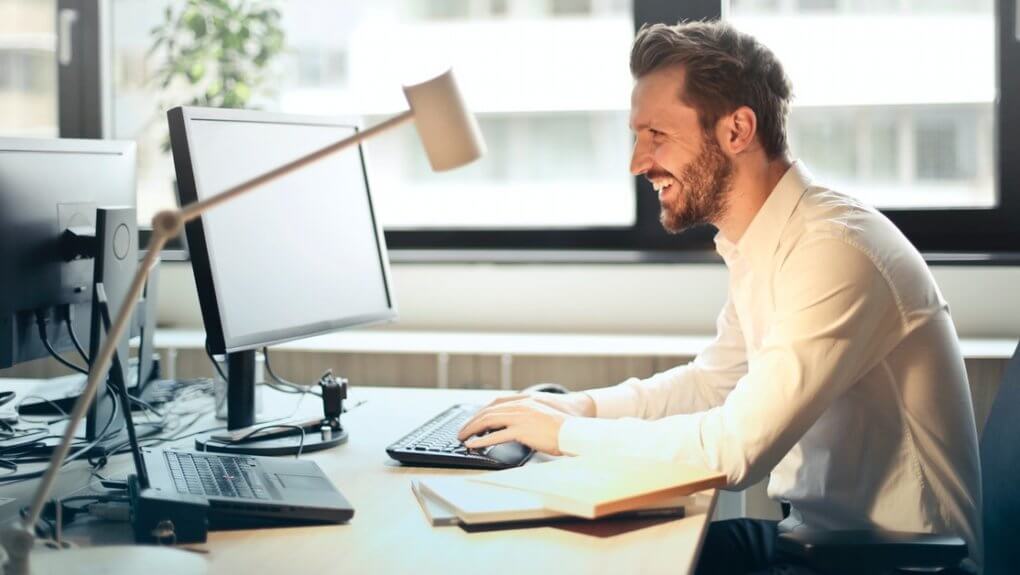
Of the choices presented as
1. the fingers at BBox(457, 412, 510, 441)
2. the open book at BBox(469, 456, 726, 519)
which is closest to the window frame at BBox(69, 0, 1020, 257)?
the fingers at BBox(457, 412, 510, 441)

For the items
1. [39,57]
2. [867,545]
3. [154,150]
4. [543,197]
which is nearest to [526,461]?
[867,545]

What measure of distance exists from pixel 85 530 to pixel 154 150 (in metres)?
2.34

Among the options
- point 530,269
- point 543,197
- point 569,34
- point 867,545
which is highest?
point 569,34

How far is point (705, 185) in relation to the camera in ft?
5.75

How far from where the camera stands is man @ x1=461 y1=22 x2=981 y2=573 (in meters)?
1.45

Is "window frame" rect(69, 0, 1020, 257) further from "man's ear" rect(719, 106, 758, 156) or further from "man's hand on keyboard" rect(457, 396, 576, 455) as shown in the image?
"man's hand on keyboard" rect(457, 396, 576, 455)

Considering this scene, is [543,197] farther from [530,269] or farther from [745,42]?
[745,42]

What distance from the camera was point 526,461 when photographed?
156 centimetres

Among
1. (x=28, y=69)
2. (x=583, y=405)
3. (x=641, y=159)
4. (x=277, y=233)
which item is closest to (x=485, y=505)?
(x=583, y=405)

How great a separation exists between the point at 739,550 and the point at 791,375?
0.43m

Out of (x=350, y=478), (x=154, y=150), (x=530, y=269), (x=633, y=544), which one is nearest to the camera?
(x=633, y=544)

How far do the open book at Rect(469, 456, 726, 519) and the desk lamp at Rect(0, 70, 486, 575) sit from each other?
41 cm

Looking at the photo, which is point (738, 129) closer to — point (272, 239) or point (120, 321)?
point (272, 239)

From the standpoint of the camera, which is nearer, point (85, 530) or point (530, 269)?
point (85, 530)
